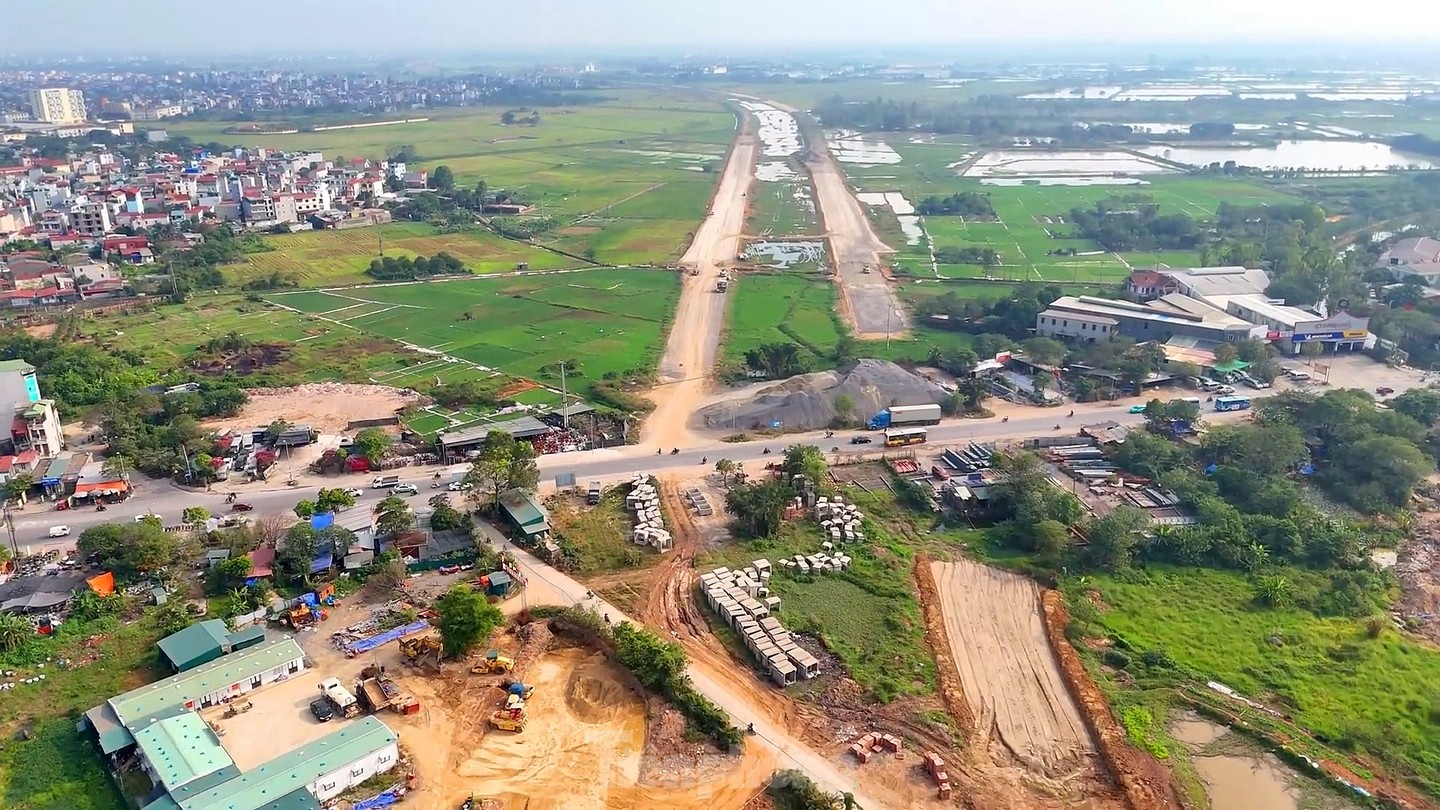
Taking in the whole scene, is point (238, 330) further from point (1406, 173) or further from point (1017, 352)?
point (1406, 173)

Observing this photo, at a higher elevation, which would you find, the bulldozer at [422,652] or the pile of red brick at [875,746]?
the bulldozer at [422,652]

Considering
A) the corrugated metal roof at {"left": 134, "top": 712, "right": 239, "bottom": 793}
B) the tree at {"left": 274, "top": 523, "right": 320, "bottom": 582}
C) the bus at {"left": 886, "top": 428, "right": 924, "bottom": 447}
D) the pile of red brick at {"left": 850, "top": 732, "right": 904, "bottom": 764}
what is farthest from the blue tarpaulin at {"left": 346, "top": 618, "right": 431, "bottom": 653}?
the bus at {"left": 886, "top": 428, "right": 924, "bottom": 447}

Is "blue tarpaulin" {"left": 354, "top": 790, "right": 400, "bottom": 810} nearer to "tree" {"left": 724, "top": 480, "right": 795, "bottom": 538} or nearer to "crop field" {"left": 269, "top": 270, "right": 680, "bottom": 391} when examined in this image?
"tree" {"left": 724, "top": 480, "right": 795, "bottom": 538}

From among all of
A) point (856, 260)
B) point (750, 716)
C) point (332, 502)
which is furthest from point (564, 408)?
point (856, 260)

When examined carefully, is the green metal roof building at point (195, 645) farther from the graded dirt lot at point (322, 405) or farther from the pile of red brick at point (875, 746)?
the pile of red brick at point (875, 746)

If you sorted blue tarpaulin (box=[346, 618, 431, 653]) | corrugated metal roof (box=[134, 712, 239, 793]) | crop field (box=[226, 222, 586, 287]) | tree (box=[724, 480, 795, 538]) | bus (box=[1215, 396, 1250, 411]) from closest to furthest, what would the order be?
corrugated metal roof (box=[134, 712, 239, 793]) → blue tarpaulin (box=[346, 618, 431, 653]) → tree (box=[724, 480, 795, 538]) → bus (box=[1215, 396, 1250, 411]) → crop field (box=[226, 222, 586, 287])

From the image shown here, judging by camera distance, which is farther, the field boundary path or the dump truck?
the dump truck

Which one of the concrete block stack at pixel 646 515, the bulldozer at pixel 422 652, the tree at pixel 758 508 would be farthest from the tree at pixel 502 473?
the bulldozer at pixel 422 652

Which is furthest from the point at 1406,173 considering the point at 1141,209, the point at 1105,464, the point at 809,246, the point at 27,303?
the point at 27,303
